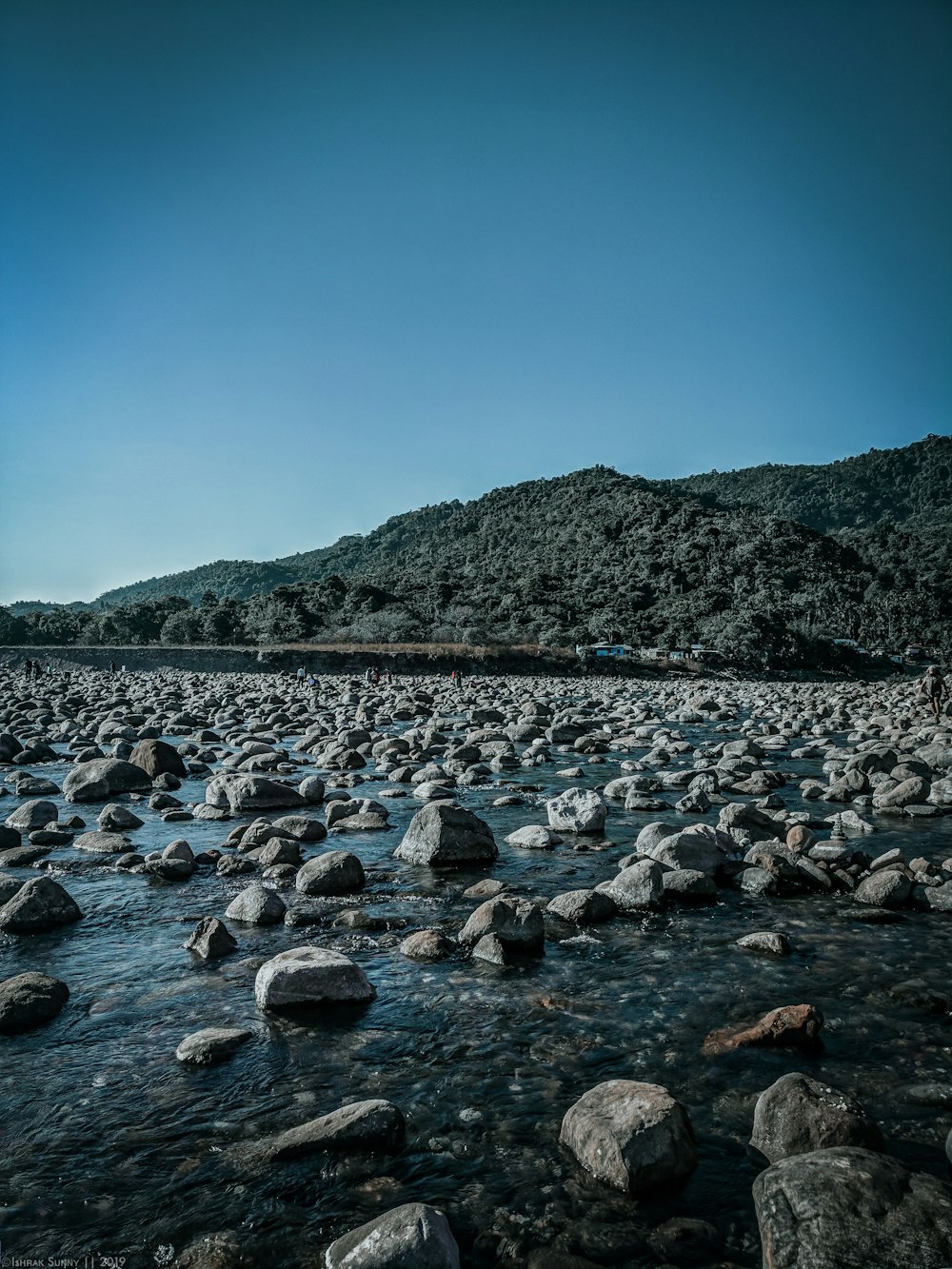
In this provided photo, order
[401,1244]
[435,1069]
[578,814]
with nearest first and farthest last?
[401,1244] → [435,1069] → [578,814]

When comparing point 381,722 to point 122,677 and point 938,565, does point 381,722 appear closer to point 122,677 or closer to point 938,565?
point 122,677

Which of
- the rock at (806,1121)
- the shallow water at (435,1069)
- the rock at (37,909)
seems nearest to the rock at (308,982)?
the shallow water at (435,1069)

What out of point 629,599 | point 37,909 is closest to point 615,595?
point 629,599

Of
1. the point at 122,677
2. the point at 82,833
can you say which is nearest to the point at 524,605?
the point at 122,677

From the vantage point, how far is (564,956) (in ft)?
20.1

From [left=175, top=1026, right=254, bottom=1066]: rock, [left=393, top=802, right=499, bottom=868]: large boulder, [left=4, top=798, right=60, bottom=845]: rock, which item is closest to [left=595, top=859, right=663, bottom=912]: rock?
[left=393, top=802, right=499, bottom=868]: large boulder

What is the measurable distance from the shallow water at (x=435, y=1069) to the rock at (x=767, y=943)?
4.3 inches

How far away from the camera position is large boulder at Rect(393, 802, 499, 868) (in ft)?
28.9

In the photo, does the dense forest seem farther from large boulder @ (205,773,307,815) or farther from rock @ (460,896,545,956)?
rock @ (460,896,545,956)

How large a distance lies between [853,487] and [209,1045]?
201682 millimetres

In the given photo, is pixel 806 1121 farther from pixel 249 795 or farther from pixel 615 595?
pixel 615 595

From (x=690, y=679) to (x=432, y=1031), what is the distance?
49.6 metres

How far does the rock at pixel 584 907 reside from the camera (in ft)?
22.6

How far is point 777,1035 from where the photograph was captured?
4770 millimetres
